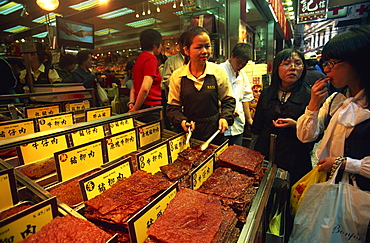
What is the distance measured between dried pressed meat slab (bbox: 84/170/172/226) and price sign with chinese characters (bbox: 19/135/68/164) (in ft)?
2.38

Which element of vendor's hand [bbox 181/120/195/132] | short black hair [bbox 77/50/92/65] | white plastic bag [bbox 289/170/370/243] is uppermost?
short black hair [bbox 77/50/92/65]

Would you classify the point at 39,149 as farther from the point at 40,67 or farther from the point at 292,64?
the point at 40,67

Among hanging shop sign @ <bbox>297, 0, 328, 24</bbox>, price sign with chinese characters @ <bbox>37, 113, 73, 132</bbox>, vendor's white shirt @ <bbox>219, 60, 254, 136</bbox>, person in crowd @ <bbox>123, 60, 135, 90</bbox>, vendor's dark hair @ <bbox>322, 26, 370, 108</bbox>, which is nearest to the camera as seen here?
vendor's dark hair @ <bbox>322, 26, 370, 108</bbox>

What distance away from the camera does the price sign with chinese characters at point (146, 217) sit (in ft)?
3.01

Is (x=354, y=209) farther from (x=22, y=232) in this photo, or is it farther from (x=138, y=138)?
(x=22, y=232)

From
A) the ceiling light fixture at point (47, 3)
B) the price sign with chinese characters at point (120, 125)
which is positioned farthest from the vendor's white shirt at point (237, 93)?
the ceiling light fixture at point (47, 3)

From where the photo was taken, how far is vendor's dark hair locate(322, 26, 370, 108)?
147cm

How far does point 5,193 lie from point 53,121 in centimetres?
126

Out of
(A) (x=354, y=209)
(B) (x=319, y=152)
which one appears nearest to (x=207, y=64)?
(B) (x=319, y=152)

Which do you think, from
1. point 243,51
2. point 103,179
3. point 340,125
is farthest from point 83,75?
point 340,125

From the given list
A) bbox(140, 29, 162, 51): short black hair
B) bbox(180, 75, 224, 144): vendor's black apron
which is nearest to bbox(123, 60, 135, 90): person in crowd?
bbox(140, 29, 162, 51): short black hair

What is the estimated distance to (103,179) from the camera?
1266 millimetres

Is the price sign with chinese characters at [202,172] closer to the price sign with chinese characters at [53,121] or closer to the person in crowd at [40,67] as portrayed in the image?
the price sign with chinese characters at [53,121]

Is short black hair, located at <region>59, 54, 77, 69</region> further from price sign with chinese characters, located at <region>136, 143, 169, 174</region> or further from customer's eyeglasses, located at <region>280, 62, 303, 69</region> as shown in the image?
customer's eyeglasses, located at <region>280, 62, 303, 69</region>
